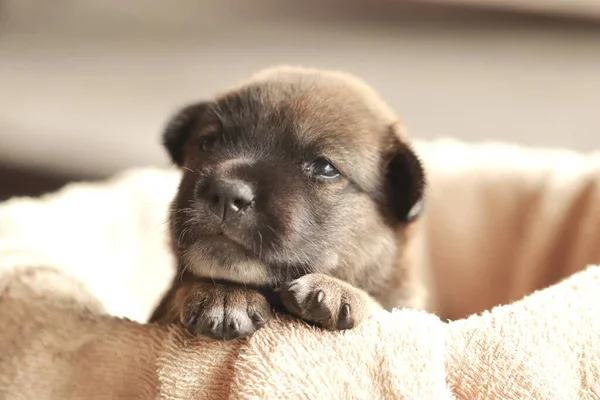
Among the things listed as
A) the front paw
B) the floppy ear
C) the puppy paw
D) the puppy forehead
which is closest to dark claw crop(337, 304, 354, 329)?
the puppy paw

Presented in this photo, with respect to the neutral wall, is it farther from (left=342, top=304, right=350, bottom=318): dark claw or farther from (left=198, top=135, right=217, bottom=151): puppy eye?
(left=342, top=304, right=350, bottom=318): dark claw

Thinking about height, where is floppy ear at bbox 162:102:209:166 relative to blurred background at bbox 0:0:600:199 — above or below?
above

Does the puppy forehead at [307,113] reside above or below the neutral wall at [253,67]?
above

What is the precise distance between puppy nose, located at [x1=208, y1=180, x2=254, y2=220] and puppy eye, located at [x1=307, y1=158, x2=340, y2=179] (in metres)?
0.27

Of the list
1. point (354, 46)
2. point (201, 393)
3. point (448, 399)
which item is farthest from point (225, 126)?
point (354, 46)

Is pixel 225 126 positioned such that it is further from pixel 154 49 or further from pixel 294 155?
pixel 154 49

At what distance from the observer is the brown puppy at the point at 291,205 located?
151cm

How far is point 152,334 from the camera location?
1587 millimetres

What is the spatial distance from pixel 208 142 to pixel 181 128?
0.30m

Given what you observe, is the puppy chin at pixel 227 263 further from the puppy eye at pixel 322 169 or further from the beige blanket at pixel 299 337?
the puppy eye at pixel 322 169

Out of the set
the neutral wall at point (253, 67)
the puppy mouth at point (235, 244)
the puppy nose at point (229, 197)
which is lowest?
the neutral wall at point (253, 67)

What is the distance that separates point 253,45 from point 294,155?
247cm

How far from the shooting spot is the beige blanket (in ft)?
4.55

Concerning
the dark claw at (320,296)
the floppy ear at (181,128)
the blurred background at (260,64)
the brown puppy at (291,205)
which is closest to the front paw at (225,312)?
the brown puppy at (291,205)
